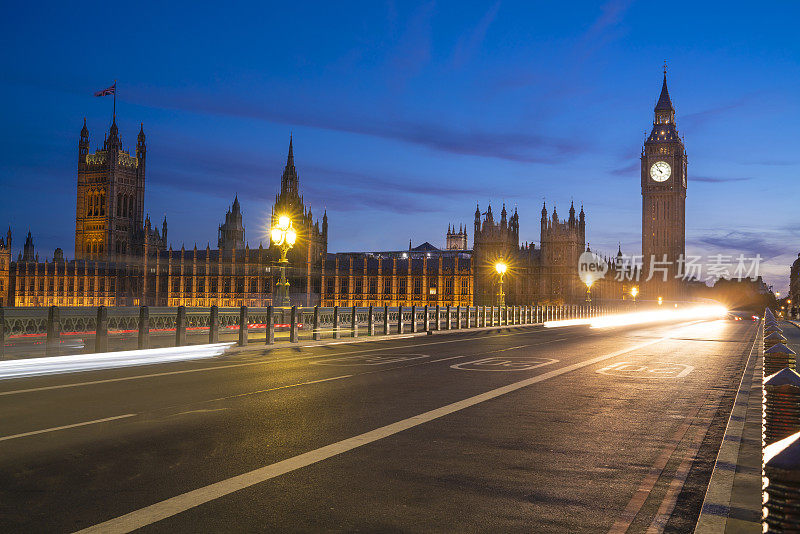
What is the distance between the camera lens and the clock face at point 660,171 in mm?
148625

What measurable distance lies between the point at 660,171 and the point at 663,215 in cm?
1068

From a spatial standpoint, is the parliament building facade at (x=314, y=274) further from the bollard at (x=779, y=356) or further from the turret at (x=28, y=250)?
the bollard at (x=779, y=356)

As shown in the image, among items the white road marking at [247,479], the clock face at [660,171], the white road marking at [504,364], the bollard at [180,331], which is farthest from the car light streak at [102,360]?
the clock face at [660,171]

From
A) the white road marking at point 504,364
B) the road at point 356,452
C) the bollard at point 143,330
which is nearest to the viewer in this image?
the road at point 356,452

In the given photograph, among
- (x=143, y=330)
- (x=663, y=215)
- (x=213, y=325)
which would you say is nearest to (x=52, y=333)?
(x=143, y=330)

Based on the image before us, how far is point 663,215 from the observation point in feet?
484

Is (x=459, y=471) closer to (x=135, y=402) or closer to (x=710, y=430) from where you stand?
(x=710, y=430)

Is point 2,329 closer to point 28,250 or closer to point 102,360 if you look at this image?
point 102,360

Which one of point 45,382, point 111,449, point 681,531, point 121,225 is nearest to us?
point 681,531

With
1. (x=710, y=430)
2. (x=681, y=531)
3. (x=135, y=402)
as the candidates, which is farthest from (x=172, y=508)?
(x=710, y=430)

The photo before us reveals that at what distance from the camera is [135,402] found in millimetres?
9844

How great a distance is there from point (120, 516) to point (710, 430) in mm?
7039

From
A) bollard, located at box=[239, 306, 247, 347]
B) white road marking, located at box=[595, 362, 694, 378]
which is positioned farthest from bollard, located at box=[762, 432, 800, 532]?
bollard, located at box=[239, 306, 247, 347]

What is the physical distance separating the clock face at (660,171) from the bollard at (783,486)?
159 metres
